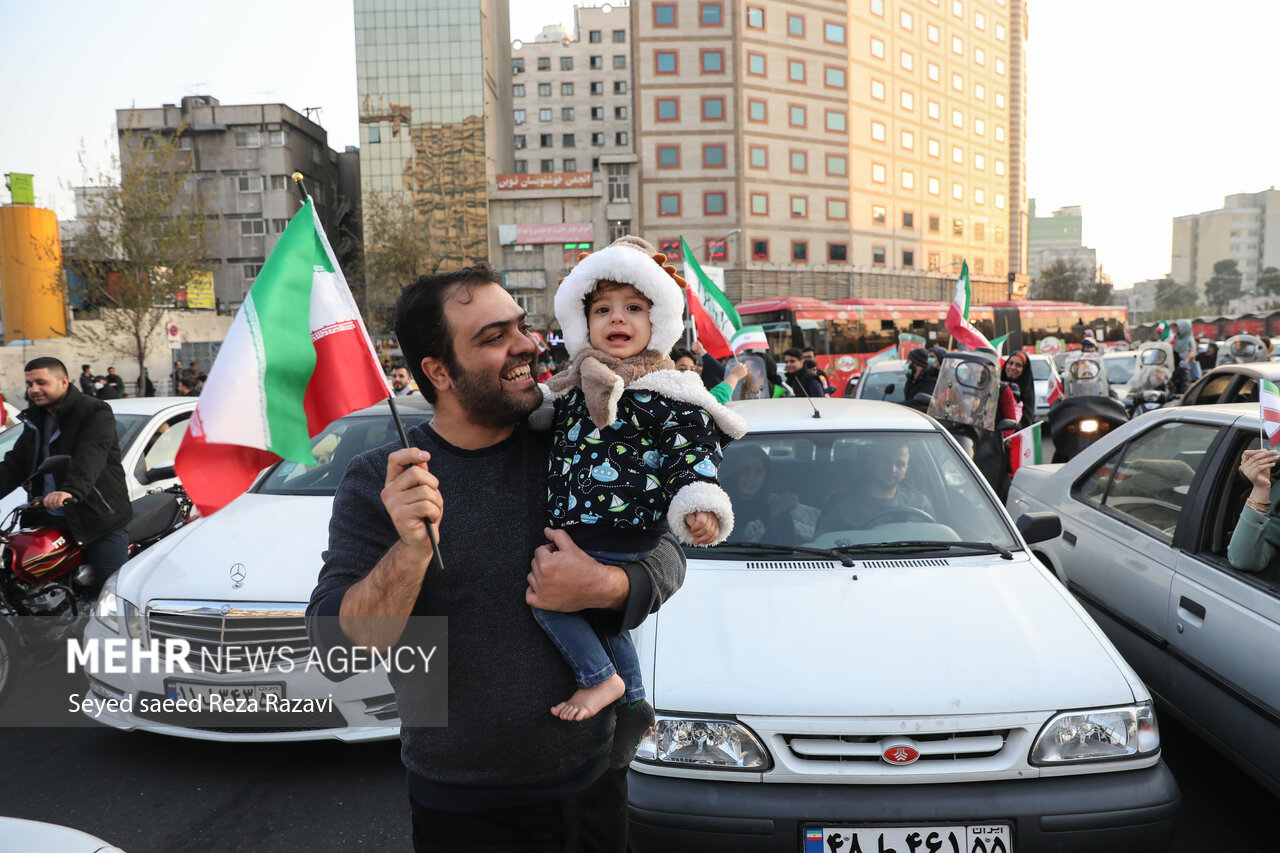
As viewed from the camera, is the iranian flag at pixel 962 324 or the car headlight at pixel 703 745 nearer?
the car headlight at pixel 703 745

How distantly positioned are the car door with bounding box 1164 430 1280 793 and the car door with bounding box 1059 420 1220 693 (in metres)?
0.11

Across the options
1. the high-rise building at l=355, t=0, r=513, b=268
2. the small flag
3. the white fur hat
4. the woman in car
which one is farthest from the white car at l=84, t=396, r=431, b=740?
the high-rise building at l=355, t=0, r=513, b=268

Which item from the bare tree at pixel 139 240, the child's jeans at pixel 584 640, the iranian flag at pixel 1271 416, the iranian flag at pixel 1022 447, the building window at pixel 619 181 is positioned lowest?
the iranian flag at pixel 1022 447

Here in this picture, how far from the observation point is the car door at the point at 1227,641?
296cm

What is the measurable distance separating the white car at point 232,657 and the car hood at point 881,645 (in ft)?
5.46

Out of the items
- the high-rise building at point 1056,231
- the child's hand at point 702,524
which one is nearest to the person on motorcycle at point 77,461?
the child's hand at point 702,524

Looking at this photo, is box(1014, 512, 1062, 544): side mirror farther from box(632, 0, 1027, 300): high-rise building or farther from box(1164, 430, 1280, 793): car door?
box(632, 0, 1027, 300): high-rise building

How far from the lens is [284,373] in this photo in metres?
2.00

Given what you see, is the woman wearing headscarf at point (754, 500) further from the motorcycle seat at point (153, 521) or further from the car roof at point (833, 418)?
the motorcycle seat at point (153, 521)

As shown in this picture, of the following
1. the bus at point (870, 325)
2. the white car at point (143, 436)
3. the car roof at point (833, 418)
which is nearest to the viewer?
the car roof at point (833, 418)

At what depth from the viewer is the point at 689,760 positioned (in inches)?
105

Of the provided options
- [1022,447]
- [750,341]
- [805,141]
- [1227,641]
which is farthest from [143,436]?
[805,141]

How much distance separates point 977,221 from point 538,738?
76.3m

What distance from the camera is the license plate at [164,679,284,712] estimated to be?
3791 mm
